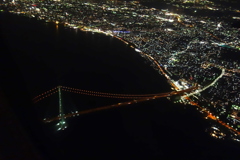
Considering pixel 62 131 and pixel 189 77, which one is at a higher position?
pixel 62 131

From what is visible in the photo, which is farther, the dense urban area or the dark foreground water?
the dense urban area

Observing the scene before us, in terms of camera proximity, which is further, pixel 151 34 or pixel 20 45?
pixel 151 34

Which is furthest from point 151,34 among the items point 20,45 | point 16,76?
point 16,76

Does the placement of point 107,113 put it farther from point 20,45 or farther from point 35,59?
point 20,45

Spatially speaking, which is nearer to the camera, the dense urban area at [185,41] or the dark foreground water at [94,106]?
the dark foreground water at [94,106]
